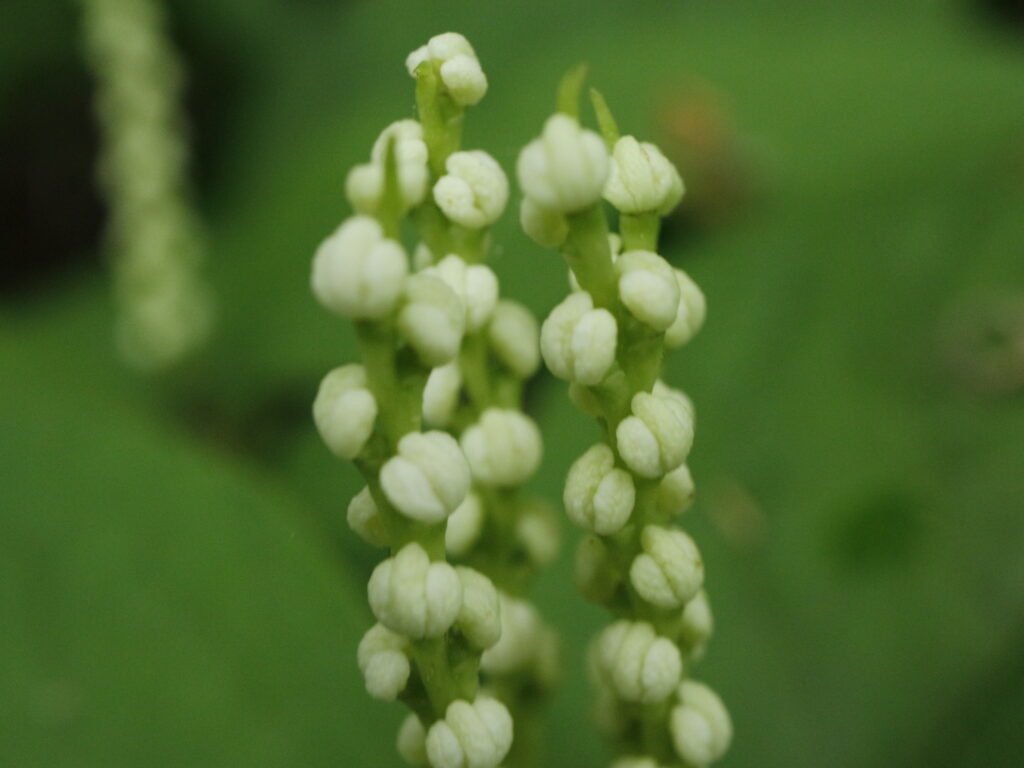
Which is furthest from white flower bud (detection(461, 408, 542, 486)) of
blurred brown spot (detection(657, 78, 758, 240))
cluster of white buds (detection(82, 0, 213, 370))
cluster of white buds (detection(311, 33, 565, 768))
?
cluster of white buds (detection(82, 0, 213, 370))

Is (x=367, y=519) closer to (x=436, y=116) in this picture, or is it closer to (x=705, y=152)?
(x=436, y=116)

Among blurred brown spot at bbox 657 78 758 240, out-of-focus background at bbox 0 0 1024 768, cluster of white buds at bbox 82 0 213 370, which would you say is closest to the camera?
out-of-focus background at bbox 0 0 1024 768

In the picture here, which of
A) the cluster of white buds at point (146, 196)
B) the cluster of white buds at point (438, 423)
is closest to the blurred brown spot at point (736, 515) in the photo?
the cluster of white buds at point (438, 423)

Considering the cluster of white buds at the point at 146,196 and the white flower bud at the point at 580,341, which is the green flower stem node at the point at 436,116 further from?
the cluster of white buds at the point at 146,196

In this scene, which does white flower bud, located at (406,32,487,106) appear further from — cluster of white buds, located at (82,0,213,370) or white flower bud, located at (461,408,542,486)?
cluster of white buds, located at (82,0,213,370)

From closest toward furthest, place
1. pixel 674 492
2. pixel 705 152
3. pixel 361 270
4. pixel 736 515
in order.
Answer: pixel 361 270
pixel 674 492
pixel 736 515
pixel 705 152

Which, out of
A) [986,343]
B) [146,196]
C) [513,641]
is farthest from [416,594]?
[146,196]

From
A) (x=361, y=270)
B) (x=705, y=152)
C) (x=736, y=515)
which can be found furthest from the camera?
(x=705, y=152)
